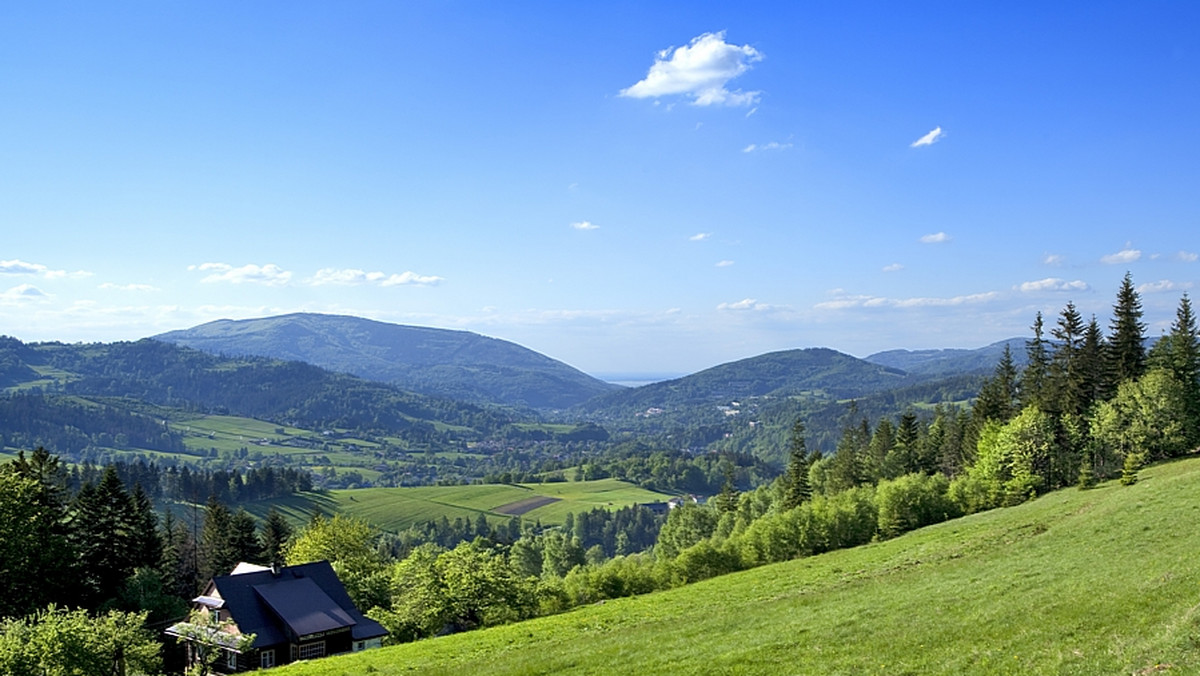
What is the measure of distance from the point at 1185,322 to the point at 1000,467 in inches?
972

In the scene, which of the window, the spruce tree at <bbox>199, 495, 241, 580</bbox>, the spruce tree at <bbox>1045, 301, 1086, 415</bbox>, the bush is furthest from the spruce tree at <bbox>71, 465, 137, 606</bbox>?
the spruce tree at <bbox>1045, 301, 1086, 415</bbox>

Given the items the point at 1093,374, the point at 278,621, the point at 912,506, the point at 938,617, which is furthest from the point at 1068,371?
the point at 278,621

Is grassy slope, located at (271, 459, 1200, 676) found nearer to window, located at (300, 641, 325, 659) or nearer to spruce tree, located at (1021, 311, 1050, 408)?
window, located at (300, 641, 325, 659)

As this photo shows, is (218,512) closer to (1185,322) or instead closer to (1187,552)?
(1187,552)

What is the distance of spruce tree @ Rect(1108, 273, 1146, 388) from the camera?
75.6 meters

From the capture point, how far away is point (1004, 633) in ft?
76.8

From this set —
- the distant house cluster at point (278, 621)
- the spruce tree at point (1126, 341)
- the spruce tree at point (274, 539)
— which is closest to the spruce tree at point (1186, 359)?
the spruce tree at point (1126, 341)

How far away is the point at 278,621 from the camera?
2170 inches

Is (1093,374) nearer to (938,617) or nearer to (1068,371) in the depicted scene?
(1068,371)

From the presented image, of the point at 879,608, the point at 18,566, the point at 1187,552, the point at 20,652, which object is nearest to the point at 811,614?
the point at 879,608

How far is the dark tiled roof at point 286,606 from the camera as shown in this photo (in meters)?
54.1

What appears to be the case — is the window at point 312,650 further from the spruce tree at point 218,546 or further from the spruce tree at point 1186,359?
the spruce tree at point 1186,359

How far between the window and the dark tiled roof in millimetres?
1150

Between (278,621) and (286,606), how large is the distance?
1139 millimetres
